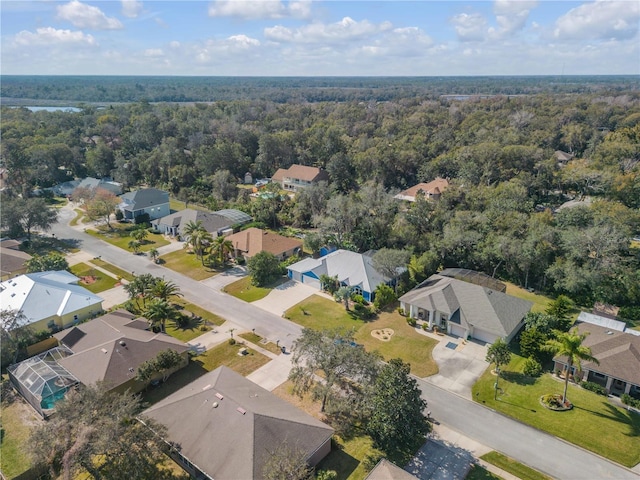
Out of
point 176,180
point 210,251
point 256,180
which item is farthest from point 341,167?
point 210,251

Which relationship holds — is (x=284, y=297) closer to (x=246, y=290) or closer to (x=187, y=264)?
(x=246, y=290)

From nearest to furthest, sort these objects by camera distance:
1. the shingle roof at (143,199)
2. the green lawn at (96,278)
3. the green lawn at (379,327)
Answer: the green lawn at (379,327) < the green lawn at (96,278) < the shingle roof at (143,199)

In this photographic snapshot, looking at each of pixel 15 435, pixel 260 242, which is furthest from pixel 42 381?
pixel 260 242

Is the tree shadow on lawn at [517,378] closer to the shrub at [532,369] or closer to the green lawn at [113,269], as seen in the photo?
the shrub at [532,369]

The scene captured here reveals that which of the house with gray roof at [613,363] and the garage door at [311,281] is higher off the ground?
the house with gray roof at [613,363]

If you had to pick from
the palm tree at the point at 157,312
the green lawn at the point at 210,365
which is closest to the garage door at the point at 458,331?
the green lawn at the point at 210,365

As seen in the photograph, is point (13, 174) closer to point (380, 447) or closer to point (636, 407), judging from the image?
point (380, 447)
